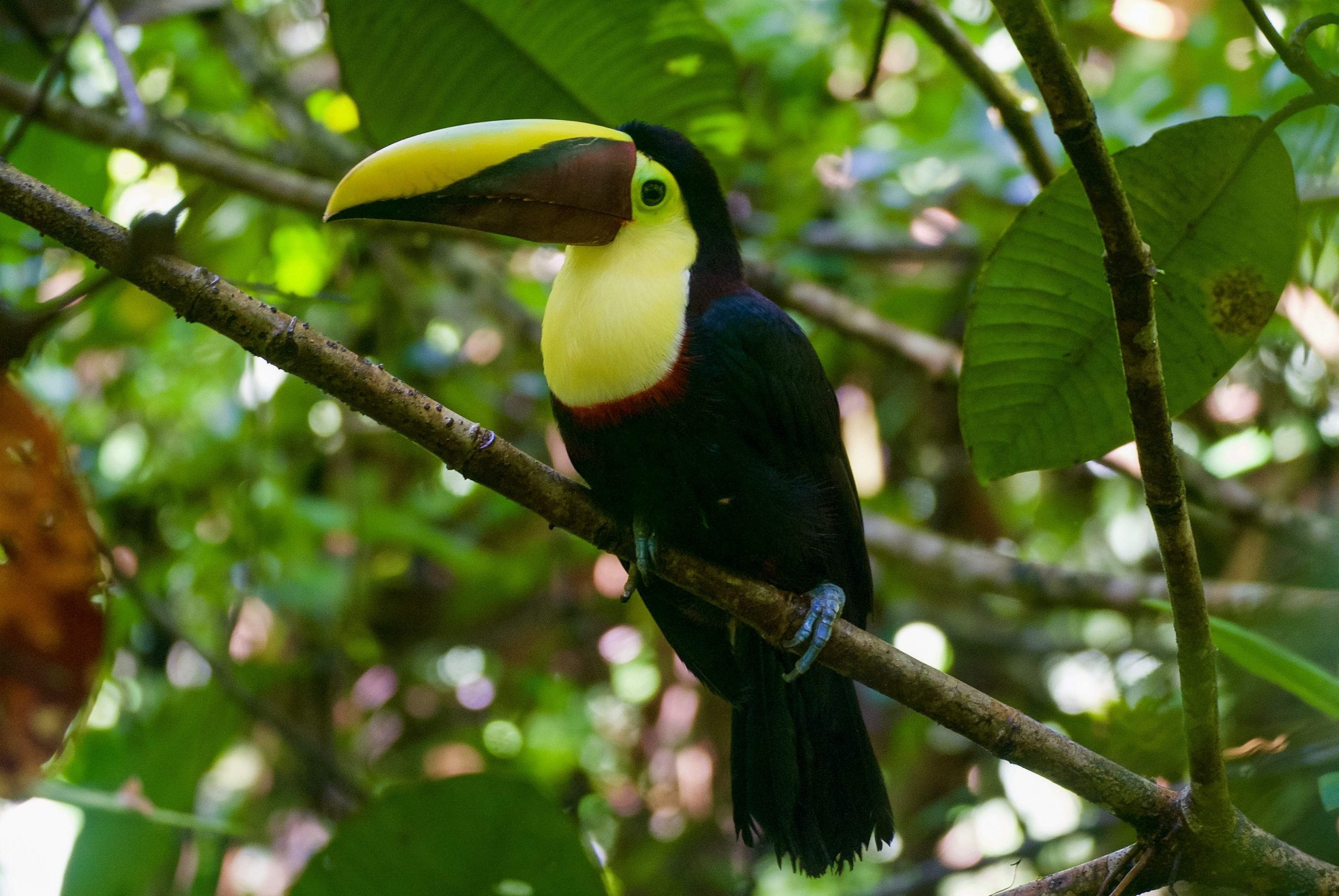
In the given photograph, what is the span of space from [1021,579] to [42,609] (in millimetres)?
2292

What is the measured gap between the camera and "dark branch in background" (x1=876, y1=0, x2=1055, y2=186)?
2.21 metres

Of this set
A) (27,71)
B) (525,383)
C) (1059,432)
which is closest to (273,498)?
(525,383)

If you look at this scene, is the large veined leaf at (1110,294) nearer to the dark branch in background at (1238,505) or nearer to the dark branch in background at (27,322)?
the dark branch in background at (27,322)

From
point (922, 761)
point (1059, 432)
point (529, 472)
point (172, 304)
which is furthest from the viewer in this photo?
point (922, 761)

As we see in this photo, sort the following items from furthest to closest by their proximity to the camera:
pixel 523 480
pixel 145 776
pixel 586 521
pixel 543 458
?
pixel 543 458, pixel 145 776, pixel 586 521, pixel 523 480

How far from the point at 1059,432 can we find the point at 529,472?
0.79 metres

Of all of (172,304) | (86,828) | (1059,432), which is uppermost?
(1059,432)

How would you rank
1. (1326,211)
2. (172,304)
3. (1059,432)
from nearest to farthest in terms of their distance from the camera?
(172,304) < (1059,432) < (1326,211)

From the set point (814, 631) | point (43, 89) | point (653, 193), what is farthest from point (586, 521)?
point (43, 89)

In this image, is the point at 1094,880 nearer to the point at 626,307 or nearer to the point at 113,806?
the point at 626,307

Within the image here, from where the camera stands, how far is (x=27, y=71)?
3154 mm

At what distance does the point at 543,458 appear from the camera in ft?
12.3

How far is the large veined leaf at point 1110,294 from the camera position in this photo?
5.26 ft

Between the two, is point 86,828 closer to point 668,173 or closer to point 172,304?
point 172,304
